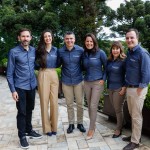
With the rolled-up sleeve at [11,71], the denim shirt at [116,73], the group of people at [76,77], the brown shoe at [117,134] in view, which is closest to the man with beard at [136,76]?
the group of people at [76,77]

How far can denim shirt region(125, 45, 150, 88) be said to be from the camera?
12.2ft

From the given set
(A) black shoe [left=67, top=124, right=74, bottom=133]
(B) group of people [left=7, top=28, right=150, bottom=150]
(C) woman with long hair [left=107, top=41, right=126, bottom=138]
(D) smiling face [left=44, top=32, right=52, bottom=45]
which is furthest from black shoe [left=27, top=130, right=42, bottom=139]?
(D) smiling face [left=44, top=32, right=52, bottom=45]

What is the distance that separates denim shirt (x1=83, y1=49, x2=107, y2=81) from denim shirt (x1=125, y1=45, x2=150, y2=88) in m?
0.57

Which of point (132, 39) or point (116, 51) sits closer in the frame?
point (132, 39)

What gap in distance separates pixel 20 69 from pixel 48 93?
0.68m

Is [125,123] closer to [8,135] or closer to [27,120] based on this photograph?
[27,120]

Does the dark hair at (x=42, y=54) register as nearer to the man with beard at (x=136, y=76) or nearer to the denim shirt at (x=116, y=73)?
the denim shirt at (x=116, y=73)

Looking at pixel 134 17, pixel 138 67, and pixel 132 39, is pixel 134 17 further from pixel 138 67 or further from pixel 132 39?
pixel 138 67

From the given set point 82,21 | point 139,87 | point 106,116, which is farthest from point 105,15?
point 139,87

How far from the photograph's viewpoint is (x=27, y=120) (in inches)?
184

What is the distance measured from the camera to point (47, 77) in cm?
461

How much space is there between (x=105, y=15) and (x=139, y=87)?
351 inches

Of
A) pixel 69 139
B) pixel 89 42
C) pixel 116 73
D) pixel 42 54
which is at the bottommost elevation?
pixel 69 139

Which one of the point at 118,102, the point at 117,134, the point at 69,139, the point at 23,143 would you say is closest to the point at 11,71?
the point at 23,143
